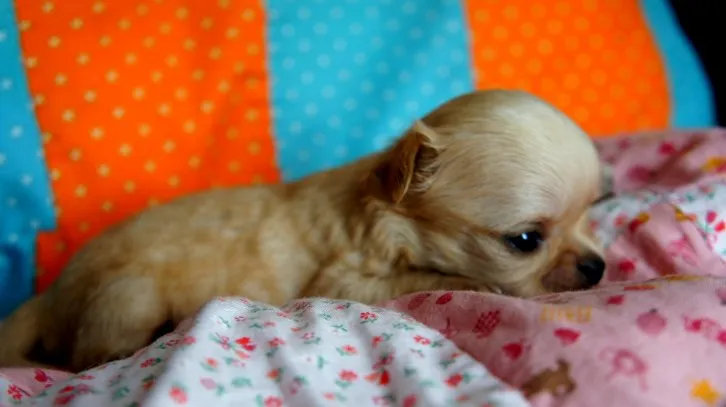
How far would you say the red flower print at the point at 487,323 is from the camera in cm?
113

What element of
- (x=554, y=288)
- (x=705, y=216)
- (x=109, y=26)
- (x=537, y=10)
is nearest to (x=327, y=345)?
(x=554, y=288)

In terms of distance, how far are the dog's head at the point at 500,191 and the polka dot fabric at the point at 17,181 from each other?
995mm

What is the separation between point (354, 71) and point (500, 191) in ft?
3.12

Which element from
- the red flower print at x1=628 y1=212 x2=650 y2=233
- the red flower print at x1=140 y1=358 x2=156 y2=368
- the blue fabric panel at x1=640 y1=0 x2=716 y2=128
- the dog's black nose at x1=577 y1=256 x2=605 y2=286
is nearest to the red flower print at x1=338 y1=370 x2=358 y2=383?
the red flower print at x1=140 y1=358 x2=156 y2=368

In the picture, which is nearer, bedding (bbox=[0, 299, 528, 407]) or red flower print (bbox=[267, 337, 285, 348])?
bedding (bbox=[0, 299, 528, 407])

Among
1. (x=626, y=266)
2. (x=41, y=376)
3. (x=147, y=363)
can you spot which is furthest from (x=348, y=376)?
(x=626, y=266)

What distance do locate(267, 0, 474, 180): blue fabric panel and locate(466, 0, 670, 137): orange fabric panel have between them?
0.32ft

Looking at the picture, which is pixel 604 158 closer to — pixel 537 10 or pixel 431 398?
pixel 537 10

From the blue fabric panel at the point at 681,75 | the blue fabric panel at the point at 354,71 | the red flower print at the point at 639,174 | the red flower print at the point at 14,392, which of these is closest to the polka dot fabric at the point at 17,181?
the blue fabric panel at the point at 354,71

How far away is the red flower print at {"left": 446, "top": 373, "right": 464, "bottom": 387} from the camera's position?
1004 millimetres

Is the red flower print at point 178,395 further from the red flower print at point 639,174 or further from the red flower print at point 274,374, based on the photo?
the red flower print at point 639,174

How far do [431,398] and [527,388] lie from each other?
0.14 m

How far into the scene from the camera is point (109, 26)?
6.98 feet

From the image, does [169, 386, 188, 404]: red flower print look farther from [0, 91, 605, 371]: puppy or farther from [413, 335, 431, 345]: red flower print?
[0, 91, 605, 371]: puppy
